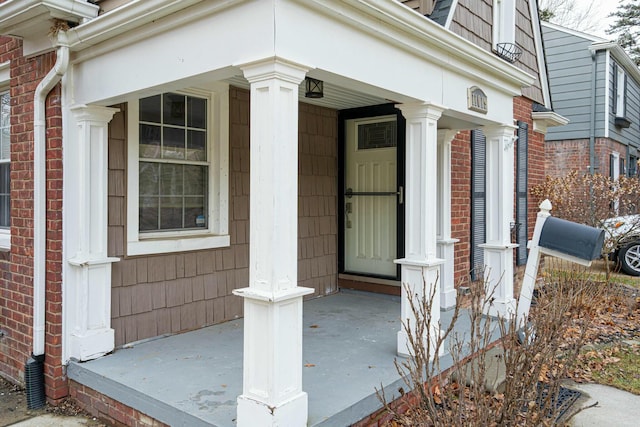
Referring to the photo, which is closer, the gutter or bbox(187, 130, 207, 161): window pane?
bbox(187, 130, 207, 161): window pane

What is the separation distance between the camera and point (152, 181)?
454cm

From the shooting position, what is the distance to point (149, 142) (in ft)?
14.8

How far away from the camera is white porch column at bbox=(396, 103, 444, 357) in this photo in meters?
4.04

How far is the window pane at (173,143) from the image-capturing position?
462 cm

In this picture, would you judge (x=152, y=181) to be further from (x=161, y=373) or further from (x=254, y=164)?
(x=254, y=164)

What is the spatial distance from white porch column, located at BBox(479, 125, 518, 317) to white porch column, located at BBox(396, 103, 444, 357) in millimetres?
1552

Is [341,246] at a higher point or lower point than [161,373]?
higher

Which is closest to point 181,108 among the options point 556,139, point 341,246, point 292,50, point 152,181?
point 152,181

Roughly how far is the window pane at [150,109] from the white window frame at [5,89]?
128 centimetres

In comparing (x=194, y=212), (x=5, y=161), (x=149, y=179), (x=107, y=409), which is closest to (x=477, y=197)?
(x=194, y=212)

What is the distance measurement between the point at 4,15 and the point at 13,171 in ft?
4.41

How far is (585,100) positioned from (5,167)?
1275 centimetres

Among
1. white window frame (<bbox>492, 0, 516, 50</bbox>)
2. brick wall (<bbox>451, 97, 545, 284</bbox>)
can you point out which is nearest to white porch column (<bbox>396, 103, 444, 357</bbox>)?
brick wall (<bbox>451, 97, 545, 284</bbox>)

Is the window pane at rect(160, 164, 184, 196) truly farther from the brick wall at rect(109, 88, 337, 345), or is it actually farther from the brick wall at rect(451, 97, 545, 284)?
the brick wall at rect(451, 97, 545, 284)
